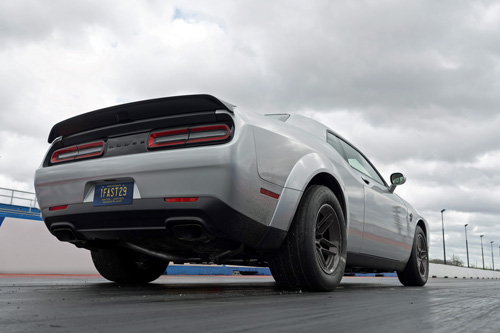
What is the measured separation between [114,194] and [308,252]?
1.44 m

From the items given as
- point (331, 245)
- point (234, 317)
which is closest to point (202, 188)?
point (234, 317)

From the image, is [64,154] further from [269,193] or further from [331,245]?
[331,245]

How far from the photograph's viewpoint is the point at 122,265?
457cm

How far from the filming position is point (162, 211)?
120 inches

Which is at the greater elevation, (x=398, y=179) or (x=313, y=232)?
(x=398, y=179)

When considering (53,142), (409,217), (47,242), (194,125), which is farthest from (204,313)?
(47,242)

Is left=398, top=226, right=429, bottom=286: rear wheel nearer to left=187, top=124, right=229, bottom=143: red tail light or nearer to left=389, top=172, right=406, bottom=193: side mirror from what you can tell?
left=389, top=172, right=406, bottom=193: side mirror

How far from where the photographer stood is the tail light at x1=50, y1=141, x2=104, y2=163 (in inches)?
137

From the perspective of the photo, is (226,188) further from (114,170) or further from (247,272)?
(247,272)

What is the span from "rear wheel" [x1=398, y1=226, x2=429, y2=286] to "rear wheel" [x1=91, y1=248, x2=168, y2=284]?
3441 millimetres

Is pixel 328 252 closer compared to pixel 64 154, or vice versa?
pixel 64 154

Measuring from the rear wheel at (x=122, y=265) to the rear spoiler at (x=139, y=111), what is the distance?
1324 mm

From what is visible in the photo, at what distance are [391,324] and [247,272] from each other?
39.7 feet

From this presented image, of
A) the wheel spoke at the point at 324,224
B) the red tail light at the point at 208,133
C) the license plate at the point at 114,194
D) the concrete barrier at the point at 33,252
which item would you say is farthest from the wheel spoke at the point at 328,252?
the concrete barrier at the point at 33,252
